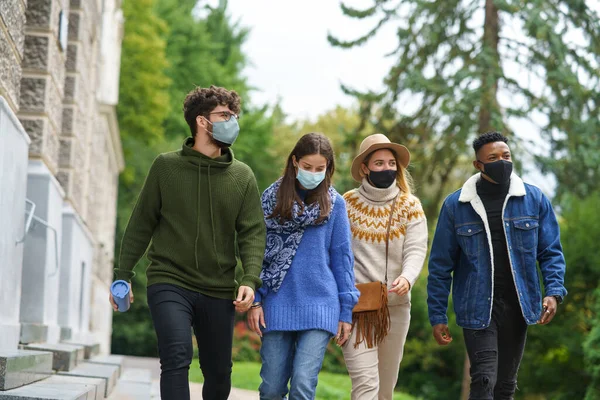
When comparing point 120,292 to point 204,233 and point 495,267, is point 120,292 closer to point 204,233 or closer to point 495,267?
point 204,233

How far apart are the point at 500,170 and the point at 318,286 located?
1474 millimetres

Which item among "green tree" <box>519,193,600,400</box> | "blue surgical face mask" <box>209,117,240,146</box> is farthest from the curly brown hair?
"green tree" <box>519,193,600,400</box>

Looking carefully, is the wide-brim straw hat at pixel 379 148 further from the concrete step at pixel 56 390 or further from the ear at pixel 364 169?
the concrete step at pixel 56 390

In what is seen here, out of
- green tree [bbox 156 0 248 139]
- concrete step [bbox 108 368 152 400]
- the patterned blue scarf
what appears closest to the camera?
the patterned blue scarf

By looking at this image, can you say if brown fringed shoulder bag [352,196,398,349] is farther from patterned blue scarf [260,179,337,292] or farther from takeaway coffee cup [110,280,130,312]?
takeaway coffee cup [110,280,130,312]

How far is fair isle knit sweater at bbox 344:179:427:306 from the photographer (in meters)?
6.87

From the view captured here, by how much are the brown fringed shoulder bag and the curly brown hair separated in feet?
4.94

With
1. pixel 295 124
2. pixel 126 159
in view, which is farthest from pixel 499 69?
pixel 295 124

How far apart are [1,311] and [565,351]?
44.8 ft

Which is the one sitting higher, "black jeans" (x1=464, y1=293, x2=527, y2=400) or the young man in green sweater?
the young man in green sweater

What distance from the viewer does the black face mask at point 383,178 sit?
6.92m

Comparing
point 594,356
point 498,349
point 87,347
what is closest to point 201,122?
point 498,349

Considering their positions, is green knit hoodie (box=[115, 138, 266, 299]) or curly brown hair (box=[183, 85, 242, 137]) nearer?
green knit hoodie (box=[115, 138, 266, 299])

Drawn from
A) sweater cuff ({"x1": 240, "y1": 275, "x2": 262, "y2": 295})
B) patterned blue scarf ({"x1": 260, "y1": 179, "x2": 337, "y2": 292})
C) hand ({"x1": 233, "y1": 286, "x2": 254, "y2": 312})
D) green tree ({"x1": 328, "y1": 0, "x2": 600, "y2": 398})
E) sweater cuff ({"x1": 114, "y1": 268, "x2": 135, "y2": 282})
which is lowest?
hand ({"x1": 233, "y1": 286, "x2": 254, "y2": 312})
